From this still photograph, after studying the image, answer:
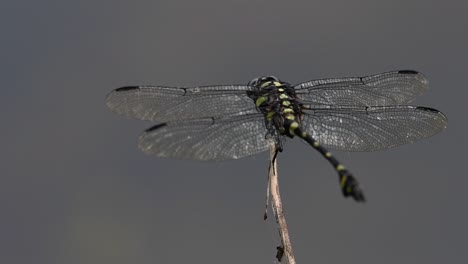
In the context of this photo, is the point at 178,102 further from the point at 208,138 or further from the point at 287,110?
the point at 287,110

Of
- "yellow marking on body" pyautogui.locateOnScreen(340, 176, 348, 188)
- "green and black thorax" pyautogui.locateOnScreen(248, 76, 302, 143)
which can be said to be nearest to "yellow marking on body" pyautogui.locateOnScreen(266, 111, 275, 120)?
"green and black thorax" pyautogui.locateOnScreen(248, 76, 302, 143)

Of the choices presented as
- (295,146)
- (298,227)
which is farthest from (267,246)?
(295,146)

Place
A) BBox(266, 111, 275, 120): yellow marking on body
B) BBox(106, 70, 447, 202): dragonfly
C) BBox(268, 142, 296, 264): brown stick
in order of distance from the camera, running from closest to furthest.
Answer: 1. BBox(268, 142, 296, 264): brown stick
2. BBox(106, 70, 447, 202): dragonfly
3. BBox(266, 111, 275, 120): yellow marking on body

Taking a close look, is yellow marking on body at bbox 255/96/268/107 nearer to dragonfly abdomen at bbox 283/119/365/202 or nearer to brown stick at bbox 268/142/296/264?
dragonfly abdomen at bbox 283/119/365/202

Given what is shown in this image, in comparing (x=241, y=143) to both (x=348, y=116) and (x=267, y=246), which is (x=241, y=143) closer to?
(x=348, y=116)

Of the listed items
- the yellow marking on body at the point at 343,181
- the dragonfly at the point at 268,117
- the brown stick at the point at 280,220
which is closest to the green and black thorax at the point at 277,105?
the dragonfly at the point at 268,117

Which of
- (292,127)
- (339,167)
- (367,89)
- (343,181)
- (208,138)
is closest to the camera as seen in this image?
(343,181)

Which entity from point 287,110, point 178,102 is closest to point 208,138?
point 178,102
